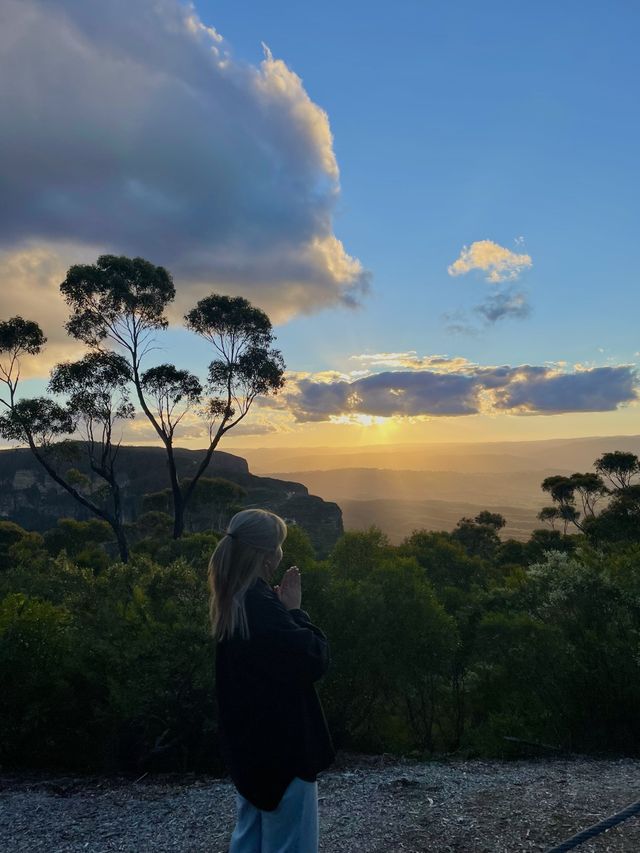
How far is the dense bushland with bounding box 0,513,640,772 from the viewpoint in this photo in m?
9.74

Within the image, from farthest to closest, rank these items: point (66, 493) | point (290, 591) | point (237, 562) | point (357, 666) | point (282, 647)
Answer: point (66, 493) < point (357, 666) < point (290, 591) < point (237, 562) < point (282, 647)

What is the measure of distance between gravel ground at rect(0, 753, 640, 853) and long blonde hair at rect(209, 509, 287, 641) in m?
4.61

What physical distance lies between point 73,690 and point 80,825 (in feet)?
12.0

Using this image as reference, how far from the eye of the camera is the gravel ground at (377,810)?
6094 mm

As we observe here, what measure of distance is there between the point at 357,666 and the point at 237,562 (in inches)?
404

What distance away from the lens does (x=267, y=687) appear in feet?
9.39

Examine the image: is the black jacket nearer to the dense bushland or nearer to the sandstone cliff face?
the dense bushland

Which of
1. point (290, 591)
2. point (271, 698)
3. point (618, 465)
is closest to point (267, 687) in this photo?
point (271, 698)

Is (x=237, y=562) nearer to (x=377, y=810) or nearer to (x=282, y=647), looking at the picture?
(x=282, y=647)

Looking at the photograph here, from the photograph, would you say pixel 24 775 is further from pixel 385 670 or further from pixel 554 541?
pixel 554 541

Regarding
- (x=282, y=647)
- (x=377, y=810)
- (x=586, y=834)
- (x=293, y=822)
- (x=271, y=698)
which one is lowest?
(x=377, y=810)

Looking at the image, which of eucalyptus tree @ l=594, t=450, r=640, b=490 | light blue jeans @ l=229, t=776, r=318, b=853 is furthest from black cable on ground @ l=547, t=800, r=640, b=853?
eucalyptus tree @ l=594, t=450, r=640, b=490

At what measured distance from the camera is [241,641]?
2.85 meters

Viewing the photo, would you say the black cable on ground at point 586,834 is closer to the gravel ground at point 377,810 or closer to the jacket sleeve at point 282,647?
the gravel ground at point 377,810
